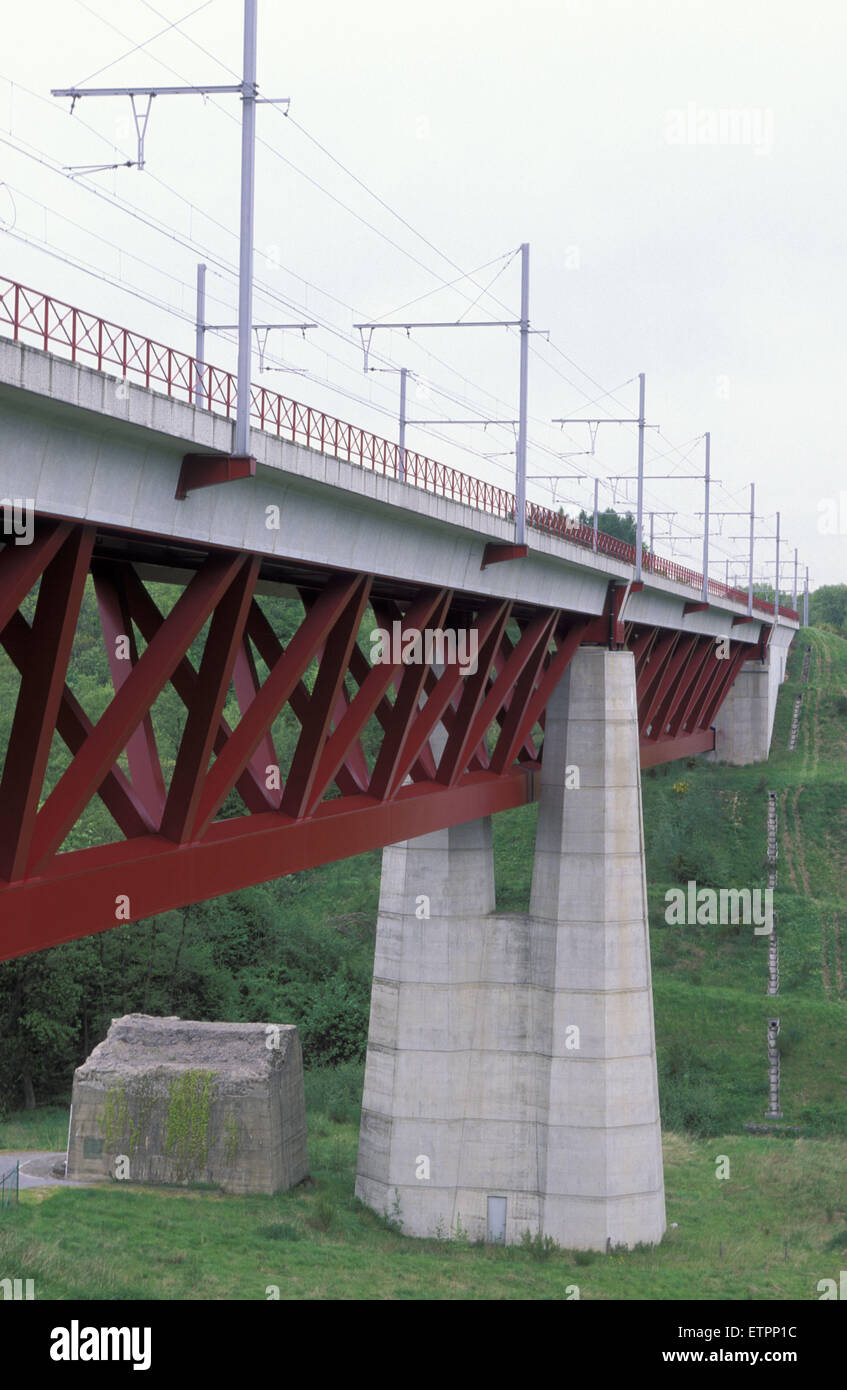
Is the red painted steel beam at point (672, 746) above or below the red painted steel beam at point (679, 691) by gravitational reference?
below

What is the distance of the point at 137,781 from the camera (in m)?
14.4

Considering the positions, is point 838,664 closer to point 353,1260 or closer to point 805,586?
point 805,586

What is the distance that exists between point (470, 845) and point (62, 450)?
1715 centimetres

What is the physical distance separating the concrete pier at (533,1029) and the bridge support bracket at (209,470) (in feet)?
48.3

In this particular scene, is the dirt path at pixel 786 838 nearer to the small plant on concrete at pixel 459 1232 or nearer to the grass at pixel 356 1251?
the grass at pixel 356 1251

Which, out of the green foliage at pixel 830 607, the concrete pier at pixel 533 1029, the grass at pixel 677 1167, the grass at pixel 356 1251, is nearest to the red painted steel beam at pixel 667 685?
the grass at pixel 677 1167

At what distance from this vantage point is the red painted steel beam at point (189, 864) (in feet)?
36.1

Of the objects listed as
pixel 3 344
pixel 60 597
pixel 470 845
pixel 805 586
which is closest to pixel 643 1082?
pixel 470 845

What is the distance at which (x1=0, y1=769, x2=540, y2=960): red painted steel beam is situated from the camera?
1102cm

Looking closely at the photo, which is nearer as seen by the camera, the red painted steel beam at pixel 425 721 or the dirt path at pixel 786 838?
the red painted steel beam at pixel 425 721

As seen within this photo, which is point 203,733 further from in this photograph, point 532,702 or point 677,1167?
point 677,1167

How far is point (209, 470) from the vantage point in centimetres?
1272

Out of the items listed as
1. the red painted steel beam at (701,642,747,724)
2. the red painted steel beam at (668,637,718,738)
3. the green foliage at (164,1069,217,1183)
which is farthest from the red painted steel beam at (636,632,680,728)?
the green foliage at (164,1069,217,1183)

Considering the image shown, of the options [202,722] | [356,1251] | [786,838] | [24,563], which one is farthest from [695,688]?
[24,563]
